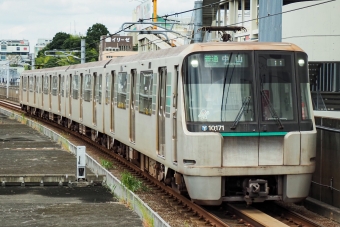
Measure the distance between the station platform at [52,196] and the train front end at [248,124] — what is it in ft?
4.47

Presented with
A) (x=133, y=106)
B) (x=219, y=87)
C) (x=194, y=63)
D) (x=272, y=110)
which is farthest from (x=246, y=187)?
(x=133, y=106)

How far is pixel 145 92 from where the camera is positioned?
15.9m

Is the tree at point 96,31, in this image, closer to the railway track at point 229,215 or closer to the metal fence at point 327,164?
the railway track at point 229,215

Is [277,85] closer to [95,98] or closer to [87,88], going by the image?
[95,98]

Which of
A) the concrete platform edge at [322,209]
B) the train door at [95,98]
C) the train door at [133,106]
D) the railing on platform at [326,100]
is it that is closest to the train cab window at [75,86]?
the train door at [95,98]

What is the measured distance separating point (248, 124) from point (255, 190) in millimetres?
1002

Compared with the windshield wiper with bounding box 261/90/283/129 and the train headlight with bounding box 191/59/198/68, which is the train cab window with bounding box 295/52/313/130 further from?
the train headlight with bounding box 191/59/198/68

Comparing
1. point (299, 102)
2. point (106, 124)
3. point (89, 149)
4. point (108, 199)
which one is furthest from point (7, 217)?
point (89, 149)

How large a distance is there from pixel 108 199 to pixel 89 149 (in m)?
11.1

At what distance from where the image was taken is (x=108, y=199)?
13.7m

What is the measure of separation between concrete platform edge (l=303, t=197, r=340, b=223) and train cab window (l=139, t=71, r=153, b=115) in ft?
12.0

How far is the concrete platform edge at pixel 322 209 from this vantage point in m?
12.1

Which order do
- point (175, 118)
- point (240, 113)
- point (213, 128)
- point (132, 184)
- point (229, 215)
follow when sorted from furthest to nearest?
1. point (132, 184)
2. point (175, 118)
3. point (229, 215)
4. point (240, 113)
5. point (213, 128)

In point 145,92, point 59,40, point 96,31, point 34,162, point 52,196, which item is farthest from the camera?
point 96,31
